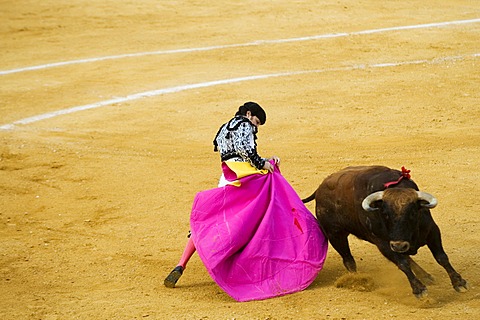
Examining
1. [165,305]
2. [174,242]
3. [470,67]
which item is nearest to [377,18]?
[470,67]

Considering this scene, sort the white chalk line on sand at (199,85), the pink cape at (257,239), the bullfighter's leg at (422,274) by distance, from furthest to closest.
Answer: the white chalk line on sand at (199,85)
the pink cape at (257,239)
the bullfighter's leg at (422,274)

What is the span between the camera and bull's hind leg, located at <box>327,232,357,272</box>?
748 centimetres

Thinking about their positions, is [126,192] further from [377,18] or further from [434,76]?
[377,18]

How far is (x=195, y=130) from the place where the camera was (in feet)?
40.9

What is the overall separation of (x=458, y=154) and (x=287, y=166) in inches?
82.3

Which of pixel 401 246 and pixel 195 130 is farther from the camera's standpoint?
pixel 195 130

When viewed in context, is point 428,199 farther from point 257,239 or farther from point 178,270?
point 178,270

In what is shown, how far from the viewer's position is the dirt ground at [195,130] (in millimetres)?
7406

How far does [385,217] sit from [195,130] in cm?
611

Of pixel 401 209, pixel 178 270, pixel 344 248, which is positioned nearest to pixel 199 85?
pixel 178 270

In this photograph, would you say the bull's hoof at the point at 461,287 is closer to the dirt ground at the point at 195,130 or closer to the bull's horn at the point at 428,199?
the dirt ground at the point at 195,130

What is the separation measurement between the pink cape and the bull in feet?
0.86

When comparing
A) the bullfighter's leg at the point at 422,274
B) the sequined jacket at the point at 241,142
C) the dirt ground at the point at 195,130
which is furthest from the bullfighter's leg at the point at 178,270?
the bullfighter's leg at the point at 422,274

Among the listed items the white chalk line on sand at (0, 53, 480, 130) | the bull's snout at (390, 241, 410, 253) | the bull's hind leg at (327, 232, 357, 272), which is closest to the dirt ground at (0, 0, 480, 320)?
the white chalk line on sand at (0, 53, 480, 130)
